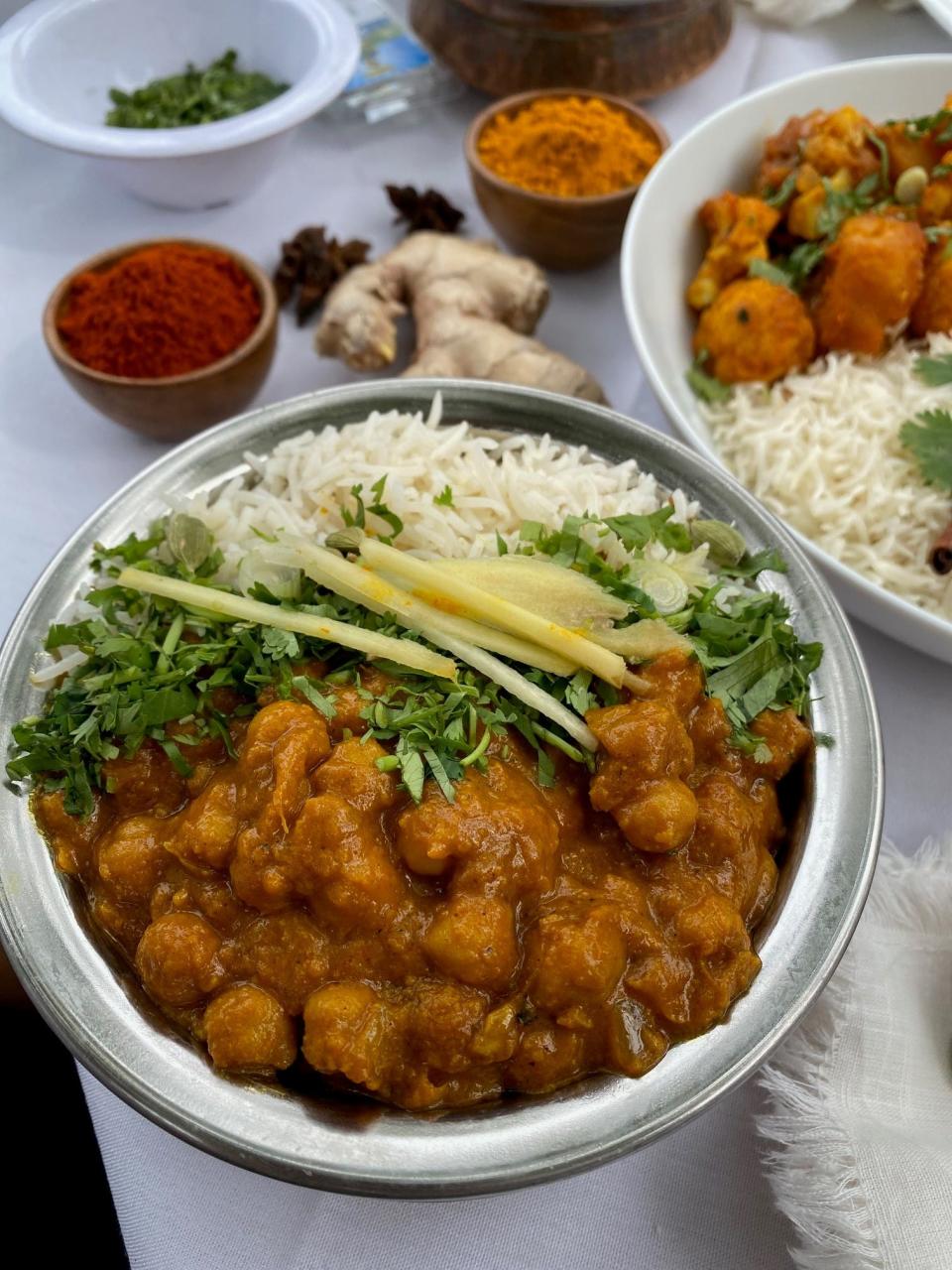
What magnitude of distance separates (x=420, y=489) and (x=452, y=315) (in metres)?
0.80

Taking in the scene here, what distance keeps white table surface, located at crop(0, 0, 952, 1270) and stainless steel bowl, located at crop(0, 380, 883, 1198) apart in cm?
37

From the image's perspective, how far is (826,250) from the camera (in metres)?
2.49

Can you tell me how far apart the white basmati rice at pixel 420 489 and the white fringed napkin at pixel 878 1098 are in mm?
831

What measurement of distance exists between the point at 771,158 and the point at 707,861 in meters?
2.10

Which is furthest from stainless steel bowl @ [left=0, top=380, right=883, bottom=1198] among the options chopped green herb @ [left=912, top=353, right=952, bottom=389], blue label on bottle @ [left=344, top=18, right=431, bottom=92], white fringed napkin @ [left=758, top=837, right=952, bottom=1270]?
blue label on bottle @ [left=344, top=18, right=431, bottom=92]

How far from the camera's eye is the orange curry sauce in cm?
134

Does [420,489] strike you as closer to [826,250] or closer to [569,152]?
[826,250]

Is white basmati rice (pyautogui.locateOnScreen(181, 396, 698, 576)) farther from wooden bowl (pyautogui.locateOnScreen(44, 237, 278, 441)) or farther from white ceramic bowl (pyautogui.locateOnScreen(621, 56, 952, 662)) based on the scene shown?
wooden bowl (pyautogui.locateOnScreen(44, 237, 278, 441))

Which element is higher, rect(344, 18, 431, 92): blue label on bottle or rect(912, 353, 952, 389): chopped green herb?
rect(344, 18, 431, 92): blue label on bottle

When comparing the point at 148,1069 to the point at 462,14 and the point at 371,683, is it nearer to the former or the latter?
the point at 371,683

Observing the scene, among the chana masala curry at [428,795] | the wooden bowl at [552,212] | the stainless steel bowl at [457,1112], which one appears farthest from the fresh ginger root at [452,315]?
the stainless steel bowl at [457,1112]

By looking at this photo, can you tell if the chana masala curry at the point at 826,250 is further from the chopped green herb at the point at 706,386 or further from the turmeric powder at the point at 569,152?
the turmeric powder at the point at 569,152

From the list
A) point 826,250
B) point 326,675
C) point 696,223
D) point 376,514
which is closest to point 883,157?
point 826,250

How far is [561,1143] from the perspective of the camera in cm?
128
